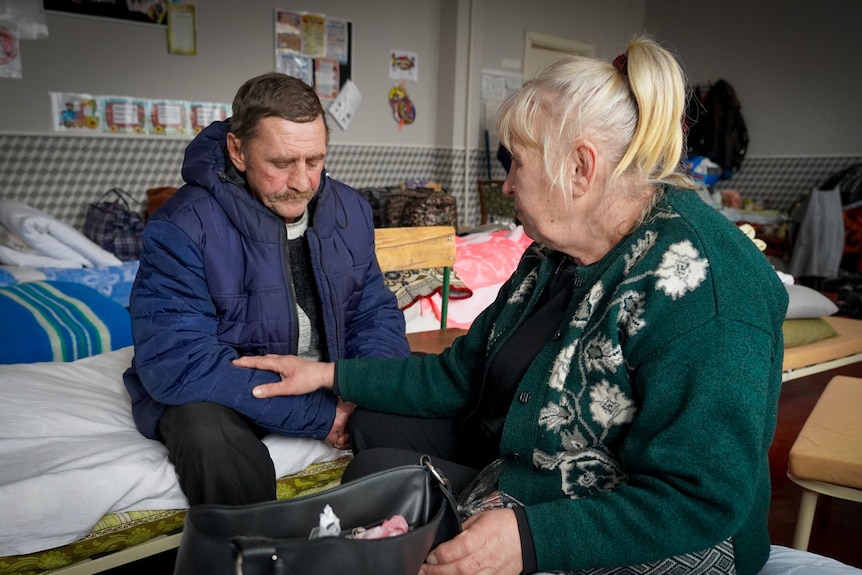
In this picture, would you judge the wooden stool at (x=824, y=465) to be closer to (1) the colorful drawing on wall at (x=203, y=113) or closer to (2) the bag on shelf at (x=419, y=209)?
(2) the bag on shelf at (x=419, y=209)

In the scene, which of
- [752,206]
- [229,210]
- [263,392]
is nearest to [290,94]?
[229,210]

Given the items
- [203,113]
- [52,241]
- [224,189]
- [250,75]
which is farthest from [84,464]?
[250,75]

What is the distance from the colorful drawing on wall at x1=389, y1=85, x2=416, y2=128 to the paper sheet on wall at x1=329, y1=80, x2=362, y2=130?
0.36m

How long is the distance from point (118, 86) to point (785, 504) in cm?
443

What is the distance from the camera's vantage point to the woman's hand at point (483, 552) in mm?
990

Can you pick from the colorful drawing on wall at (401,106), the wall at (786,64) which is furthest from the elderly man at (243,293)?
the wall at (786,64)

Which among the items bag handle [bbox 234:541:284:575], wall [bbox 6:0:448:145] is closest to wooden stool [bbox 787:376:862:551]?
bag handle [bbox 234:541:284:575]

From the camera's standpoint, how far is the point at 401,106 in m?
6.08

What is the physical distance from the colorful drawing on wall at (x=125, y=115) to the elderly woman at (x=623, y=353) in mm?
4007

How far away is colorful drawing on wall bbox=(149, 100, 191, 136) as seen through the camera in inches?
184

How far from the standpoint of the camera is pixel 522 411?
1.14 m

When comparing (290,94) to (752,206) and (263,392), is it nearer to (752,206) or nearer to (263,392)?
(263,392)

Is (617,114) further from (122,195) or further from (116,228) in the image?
(122,195)

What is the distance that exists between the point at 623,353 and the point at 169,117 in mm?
4455
